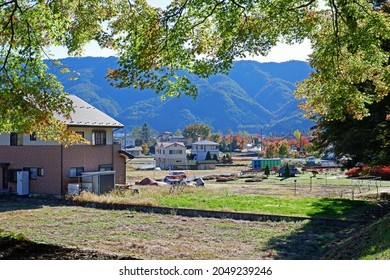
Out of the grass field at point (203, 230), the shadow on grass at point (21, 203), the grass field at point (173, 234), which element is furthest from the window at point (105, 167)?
the grass field at point (173, 234)

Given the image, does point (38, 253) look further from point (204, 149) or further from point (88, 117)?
point (204, 149)

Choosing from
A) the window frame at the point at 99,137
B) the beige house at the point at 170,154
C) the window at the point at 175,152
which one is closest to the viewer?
the window frame at the point at 99,137

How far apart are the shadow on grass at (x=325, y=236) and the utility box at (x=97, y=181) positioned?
10.9 metres

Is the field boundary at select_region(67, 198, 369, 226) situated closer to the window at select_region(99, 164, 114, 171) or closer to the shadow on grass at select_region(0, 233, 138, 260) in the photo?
the window at select_region(99, 164, 114, 171)

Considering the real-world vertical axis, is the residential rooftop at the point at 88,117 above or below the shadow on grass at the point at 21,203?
above

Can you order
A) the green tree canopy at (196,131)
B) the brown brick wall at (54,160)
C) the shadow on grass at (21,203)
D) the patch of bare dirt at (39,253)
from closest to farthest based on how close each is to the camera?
the patch of bare dirt at (39,253) → the shadow on grass at (21,203) → the brown brick wall at (54,160) → the green tree canopy at (196,131)

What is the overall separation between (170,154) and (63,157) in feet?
146

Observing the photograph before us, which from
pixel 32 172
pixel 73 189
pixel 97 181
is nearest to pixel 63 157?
pixel 73 189

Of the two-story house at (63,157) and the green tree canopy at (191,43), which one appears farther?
the two-story house at (63,157)

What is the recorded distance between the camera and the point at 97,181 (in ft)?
74.3

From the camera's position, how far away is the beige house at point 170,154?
66625 mm

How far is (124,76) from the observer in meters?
6.10

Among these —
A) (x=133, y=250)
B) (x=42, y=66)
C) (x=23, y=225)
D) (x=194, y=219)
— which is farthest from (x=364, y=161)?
(x=42, y=66)

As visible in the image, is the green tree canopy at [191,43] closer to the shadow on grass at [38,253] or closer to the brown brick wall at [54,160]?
the shadow on grass at [38,253]
